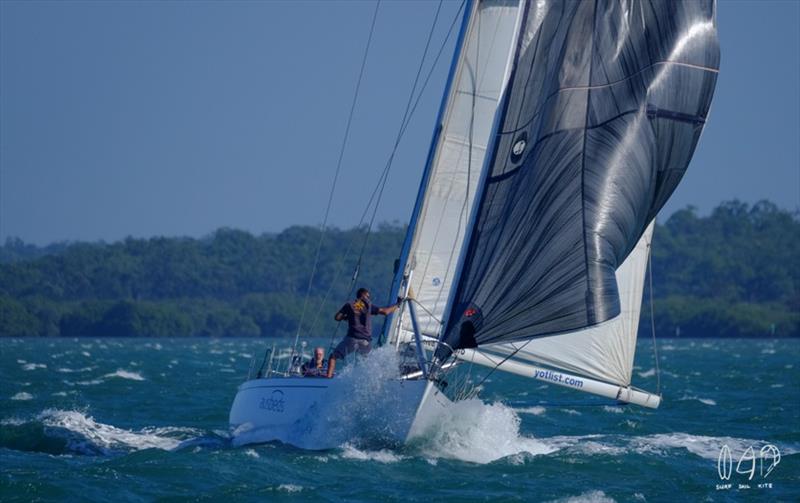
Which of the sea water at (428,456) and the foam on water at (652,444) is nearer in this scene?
the sea water at (428,456)

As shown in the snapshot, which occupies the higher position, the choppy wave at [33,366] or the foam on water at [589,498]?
the foam on water at [589,498]

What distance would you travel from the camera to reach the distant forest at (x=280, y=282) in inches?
4820

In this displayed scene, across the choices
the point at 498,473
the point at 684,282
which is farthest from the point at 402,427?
the point at 684,282

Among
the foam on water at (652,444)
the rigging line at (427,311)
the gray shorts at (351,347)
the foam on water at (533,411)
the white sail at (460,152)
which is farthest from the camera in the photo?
the foam on water at (533,411)

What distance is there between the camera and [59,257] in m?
150

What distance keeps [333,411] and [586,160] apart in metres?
4.31

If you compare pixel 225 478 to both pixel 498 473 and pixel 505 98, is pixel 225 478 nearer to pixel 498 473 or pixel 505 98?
pixel 498 473

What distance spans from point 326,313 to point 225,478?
115 m

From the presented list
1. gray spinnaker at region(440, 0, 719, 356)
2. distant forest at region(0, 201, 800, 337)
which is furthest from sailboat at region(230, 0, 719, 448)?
distant forest at region(0, 201, 800, 337)

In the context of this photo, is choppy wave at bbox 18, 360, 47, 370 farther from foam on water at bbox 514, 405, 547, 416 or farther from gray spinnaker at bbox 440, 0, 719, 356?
gray spinnaker at bbox 440, 0, 719, 356

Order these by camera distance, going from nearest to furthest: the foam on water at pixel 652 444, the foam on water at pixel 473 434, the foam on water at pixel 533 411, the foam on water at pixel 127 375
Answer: the foam on water at pixel 473 434, the foam on water at pixel 652 444, the foam on water at pixel 533 411, the foam on water at pixel 127 375

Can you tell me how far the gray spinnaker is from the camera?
16.4m

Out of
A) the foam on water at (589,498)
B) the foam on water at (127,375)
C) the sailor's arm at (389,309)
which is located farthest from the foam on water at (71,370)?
the foam on water at (589,498)

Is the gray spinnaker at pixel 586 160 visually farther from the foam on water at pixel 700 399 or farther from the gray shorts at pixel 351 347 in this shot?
the foam on water at pixel 700 399
